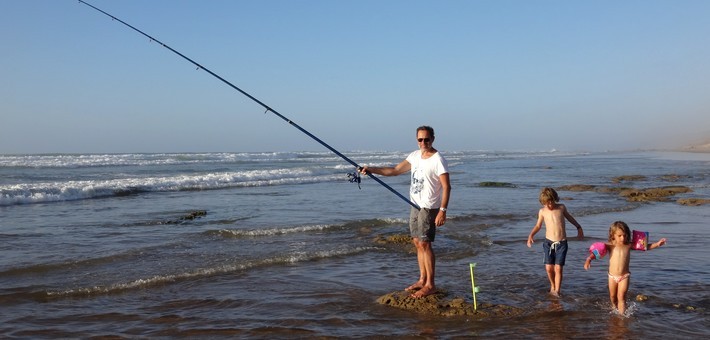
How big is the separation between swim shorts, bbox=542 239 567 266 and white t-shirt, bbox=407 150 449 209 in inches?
49.5

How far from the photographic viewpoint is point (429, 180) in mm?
5418

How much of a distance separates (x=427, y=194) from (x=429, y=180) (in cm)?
14

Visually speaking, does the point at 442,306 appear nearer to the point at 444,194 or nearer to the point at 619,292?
Result: the point at 444,194

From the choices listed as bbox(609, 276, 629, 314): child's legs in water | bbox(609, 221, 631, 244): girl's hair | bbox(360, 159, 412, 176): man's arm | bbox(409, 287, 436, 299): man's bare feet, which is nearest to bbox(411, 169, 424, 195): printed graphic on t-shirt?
bbox(360, 159, 412, 176): man's arm

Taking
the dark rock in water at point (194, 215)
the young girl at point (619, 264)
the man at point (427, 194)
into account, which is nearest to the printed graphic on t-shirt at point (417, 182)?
the man at point (427, 194)

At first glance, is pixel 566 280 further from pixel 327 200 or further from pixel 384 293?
pixel 327 200

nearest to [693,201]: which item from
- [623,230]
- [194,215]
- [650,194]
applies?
[650,194]

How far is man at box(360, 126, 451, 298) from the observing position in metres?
5.38

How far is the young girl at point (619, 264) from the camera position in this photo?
5.00 meters

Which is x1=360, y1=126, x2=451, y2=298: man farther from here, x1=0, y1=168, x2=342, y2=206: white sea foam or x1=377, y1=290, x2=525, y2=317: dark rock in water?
x1=0, y1=168, x2=342, y2=206: white sea foam

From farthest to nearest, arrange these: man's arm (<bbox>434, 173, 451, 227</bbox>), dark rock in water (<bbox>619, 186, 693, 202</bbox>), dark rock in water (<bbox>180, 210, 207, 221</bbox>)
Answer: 1. dark rock in water (<bbox>619, 186, 693, 202</bbox>)
2. dark rock in water (<bbox>180, 210, 207, 221</bbox>)
3. man's arm (<bbox>434, 173, 451, 227</bbox>)

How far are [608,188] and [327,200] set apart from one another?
29.9 ft

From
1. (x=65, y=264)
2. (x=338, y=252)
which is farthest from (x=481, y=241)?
(x=65, y=264)

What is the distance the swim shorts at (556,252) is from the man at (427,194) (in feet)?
3.93
